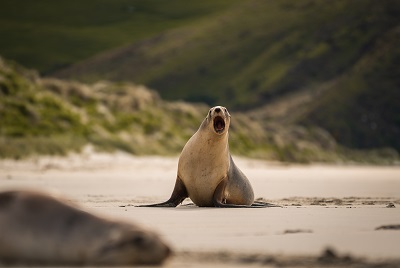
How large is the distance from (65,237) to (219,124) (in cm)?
720

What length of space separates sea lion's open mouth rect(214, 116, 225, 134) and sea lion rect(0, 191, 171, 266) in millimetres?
6723

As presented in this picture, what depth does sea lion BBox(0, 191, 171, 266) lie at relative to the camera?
283 inches

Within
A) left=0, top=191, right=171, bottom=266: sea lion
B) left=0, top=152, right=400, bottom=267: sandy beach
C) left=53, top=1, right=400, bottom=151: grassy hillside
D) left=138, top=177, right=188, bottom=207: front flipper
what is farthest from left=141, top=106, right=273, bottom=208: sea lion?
left=53, top=1, right=400, bottom=151: grassy hillside

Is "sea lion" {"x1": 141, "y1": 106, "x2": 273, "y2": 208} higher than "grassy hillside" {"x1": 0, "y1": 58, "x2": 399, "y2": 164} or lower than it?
lower

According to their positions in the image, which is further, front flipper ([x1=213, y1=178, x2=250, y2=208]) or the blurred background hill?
the blurred background hill

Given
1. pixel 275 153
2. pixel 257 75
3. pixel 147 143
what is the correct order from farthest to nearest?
pixel 257 75, pixel 275 153, pixel 147 143

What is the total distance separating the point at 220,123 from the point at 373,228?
4.91m

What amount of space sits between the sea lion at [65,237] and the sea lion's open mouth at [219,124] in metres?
6.72

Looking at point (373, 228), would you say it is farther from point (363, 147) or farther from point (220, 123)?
point (363, 147)

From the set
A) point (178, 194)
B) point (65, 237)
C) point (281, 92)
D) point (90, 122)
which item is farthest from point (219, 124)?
point (281, 92)

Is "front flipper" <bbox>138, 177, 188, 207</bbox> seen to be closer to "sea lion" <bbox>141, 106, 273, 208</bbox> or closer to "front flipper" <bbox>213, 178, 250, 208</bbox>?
"sea lion" <bbox>141, 106, 273, 208</bbox>

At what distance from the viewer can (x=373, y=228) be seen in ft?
32.2

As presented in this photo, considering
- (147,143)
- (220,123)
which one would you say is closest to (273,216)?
(220,123)

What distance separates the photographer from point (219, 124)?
1436cm
